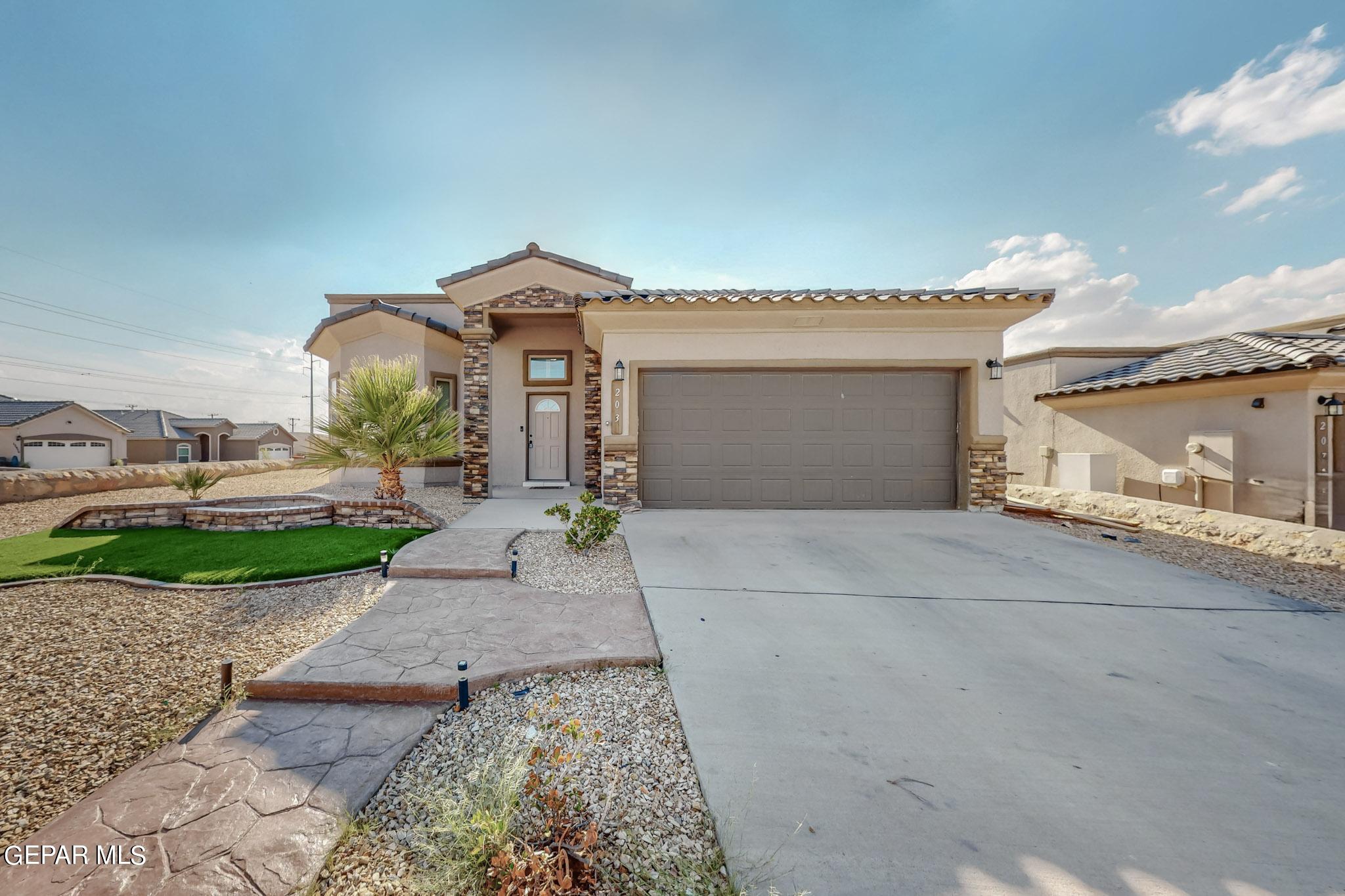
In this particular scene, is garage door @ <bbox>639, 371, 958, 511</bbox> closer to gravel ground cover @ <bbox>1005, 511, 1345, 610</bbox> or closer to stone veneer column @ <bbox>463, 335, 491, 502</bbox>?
gravel ground cover @ <bbox>1005, 511, 1345, 610</bbox>

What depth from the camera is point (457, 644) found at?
3.19 meters

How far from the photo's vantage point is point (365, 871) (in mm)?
1610

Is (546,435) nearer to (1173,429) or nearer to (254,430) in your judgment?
(1173,429)

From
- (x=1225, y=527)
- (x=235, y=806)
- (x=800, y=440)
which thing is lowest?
(x=235, y=806)

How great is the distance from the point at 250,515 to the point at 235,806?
251 inches

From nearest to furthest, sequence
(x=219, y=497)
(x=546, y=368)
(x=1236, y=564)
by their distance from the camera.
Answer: (x=1236, y=564) → (x=219, y=497) → (x=546, y=368)

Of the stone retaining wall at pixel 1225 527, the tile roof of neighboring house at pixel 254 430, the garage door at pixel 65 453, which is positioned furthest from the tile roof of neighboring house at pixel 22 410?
the stone retaining wall at pixel 1225 527

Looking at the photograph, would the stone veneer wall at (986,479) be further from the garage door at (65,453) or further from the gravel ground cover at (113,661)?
the garage door at (65,453)

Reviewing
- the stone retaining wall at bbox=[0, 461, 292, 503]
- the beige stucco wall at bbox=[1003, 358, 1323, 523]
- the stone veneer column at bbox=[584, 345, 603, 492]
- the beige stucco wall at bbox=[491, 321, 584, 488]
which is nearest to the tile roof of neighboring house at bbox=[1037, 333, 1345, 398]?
the beige stucco wall at bbox=[1003, 358, 1323, 523]

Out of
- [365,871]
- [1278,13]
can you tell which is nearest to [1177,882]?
[365,871]

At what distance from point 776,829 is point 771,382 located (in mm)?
6872

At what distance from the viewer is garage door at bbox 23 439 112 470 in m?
22.5

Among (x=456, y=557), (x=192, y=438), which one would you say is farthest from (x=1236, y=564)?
(x=192, y=438)

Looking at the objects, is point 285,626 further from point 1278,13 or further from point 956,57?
point 1278,13
